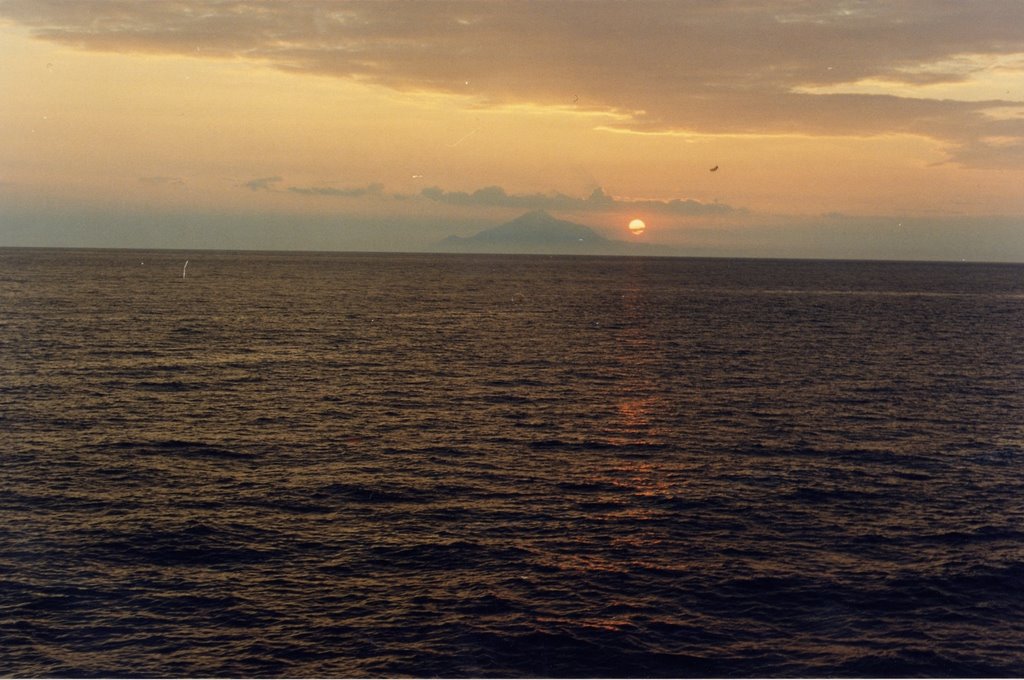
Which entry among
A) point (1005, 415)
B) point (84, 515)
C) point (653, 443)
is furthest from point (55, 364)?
point (1005, 415)

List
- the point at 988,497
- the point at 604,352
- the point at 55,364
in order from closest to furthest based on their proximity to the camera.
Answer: the point at 988,497
the point at 55,364
the point at 604,352

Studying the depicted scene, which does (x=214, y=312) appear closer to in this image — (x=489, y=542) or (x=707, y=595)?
(x=489, y=542)

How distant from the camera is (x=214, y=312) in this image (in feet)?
487

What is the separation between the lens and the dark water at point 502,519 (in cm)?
3388

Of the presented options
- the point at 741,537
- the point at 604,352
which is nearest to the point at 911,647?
the point at 741,537

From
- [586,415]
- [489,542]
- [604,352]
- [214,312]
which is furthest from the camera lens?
[214,312]

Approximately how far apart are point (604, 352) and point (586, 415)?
129ft

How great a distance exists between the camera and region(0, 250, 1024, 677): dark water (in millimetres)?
33875

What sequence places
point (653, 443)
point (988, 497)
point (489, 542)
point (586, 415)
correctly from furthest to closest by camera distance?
point (586, 415) → point (653, 443) → point (988, 497) → point (489, 542)

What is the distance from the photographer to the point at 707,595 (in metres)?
37.9

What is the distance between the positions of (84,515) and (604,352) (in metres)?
73.6

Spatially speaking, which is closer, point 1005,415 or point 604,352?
point 1005,415

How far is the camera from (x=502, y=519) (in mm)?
46062

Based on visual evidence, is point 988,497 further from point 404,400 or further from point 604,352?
point 604,352
